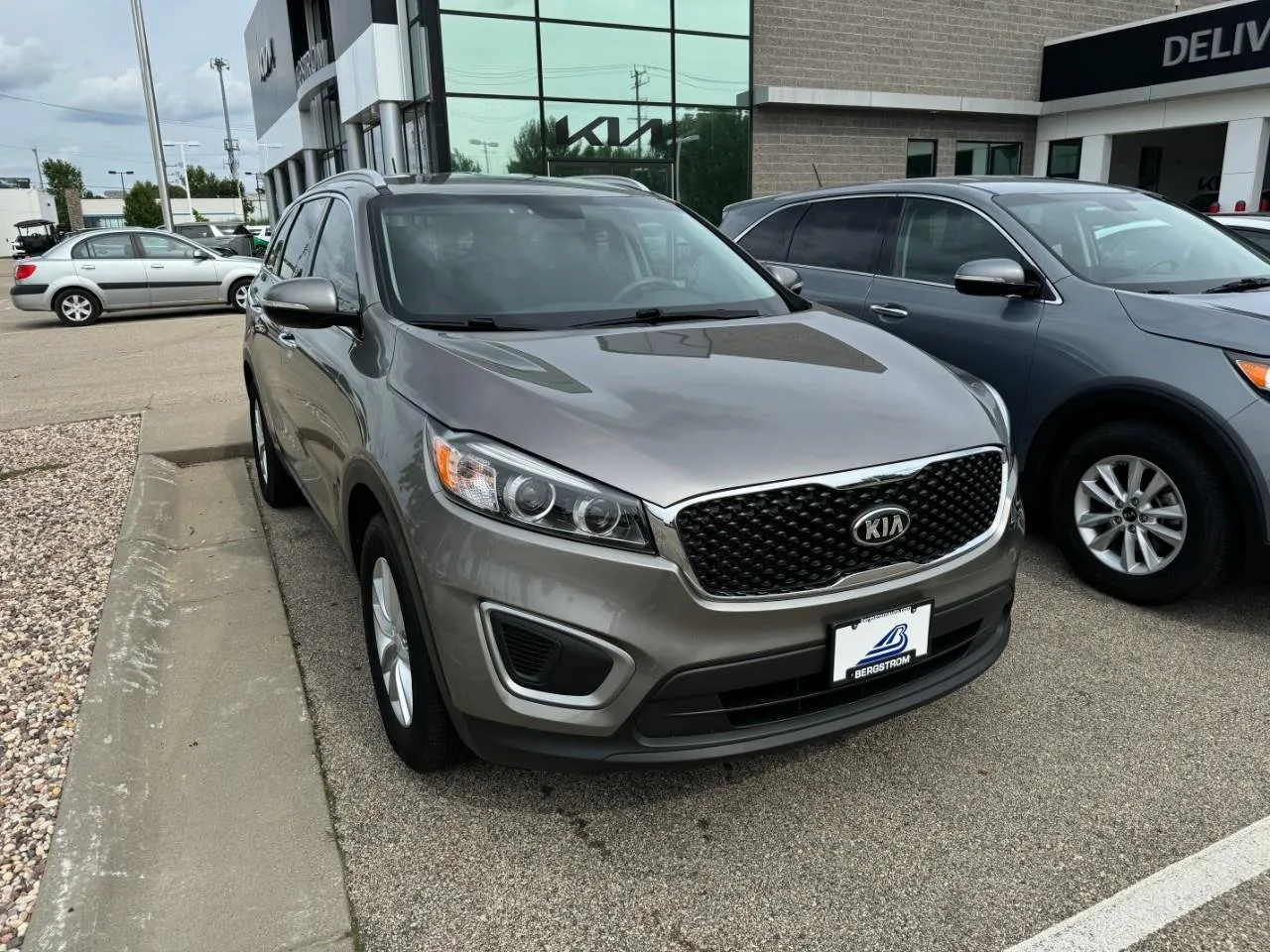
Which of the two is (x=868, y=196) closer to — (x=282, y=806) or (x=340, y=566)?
(x=340, y=566)

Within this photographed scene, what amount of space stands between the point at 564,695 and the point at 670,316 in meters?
1.50

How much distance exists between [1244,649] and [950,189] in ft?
8.81

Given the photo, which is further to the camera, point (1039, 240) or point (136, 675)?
point (1039, 240)

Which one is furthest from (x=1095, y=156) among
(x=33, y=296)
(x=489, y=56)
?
(x=33, y=296)

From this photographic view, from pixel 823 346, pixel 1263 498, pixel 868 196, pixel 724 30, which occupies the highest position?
pixel 724 30

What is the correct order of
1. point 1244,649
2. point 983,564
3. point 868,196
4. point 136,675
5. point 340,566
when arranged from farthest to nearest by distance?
1. point 868,196
2. point 340,566
3. point 1244,649
4. point 136,675
5. point 983,564

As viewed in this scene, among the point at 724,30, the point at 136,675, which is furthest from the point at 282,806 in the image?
the point at 724,30

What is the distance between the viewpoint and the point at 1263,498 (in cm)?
334

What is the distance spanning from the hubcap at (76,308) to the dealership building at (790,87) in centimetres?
617

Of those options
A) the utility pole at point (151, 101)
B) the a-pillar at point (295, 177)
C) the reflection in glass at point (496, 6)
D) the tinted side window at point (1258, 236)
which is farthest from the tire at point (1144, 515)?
the a-pillar at point (295, 177)

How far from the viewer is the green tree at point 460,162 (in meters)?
16.6

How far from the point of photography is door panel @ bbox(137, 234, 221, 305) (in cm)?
1567

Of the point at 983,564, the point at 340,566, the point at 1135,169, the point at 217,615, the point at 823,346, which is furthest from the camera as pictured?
the point at 1135,169

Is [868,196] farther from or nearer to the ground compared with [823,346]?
farther from the ground
